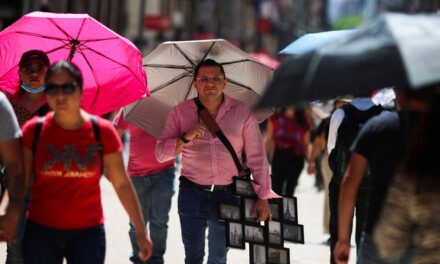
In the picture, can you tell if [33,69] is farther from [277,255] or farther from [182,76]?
[277,255]

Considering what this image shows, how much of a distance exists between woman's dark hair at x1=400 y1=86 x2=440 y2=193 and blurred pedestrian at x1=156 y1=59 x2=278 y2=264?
2.57 m

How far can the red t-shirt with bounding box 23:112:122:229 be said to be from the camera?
5.79 metres

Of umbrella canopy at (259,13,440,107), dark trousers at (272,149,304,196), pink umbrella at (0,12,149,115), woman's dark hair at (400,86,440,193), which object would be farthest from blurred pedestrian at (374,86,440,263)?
dark trousers at (272,149,304,196)

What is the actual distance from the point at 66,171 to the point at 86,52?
9.74 feet

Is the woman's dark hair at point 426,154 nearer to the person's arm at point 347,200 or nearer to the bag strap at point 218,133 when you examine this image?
the person's arm at point 347,200

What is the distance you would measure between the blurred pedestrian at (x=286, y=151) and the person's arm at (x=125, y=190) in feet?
26.9

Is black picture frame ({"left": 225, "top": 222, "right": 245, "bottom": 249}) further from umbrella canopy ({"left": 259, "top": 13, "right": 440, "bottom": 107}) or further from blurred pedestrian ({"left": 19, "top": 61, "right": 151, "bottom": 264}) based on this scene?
umbrella canopy ({"left": 259, "top": 13, "right": 440, "bottom": 107})

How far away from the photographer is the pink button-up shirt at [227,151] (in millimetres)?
7715

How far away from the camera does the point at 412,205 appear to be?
511 centimetres

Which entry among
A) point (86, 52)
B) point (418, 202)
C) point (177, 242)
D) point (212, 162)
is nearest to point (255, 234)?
point (212, 162)

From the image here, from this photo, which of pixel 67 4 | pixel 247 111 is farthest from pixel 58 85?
pixel 67 4

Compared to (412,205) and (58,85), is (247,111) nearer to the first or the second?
(58,85)

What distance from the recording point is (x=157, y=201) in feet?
31.5

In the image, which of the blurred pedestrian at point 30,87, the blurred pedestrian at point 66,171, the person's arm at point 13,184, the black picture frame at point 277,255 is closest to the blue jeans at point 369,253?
the blurred pedestrian at point 66,171
